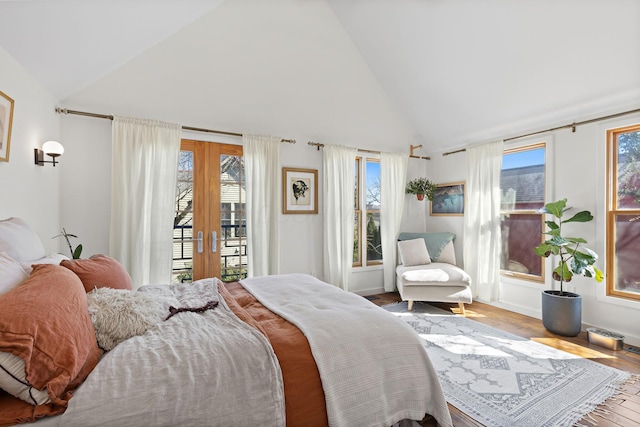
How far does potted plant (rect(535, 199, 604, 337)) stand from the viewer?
120 inches

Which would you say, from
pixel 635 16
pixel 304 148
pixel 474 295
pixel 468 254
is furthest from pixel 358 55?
pixel 474 295

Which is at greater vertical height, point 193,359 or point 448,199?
point 448,199

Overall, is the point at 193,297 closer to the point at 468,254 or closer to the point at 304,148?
the point at 304,148

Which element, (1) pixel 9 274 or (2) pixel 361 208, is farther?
(2) pixel 361 208

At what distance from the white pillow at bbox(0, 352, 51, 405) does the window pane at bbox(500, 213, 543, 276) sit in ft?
15.0

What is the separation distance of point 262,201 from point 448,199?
2952mm

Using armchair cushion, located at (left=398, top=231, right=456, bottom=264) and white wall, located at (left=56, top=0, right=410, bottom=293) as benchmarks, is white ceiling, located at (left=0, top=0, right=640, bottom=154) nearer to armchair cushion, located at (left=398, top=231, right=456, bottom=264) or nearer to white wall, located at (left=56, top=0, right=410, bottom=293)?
white wall, located at (left=56, top=0, right=410, bottom=293)

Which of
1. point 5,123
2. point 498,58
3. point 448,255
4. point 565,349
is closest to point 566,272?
point 565,349

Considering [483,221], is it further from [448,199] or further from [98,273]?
[98,273]

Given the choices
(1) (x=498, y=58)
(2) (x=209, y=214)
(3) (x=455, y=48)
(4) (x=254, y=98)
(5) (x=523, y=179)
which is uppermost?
(3) (x=455, y=48)

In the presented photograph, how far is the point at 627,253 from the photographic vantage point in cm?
308

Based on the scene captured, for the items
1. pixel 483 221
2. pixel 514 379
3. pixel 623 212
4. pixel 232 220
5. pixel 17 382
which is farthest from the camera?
pixel 483 221

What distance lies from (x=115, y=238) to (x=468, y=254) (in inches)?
172

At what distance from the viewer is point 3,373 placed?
92 centimetres
